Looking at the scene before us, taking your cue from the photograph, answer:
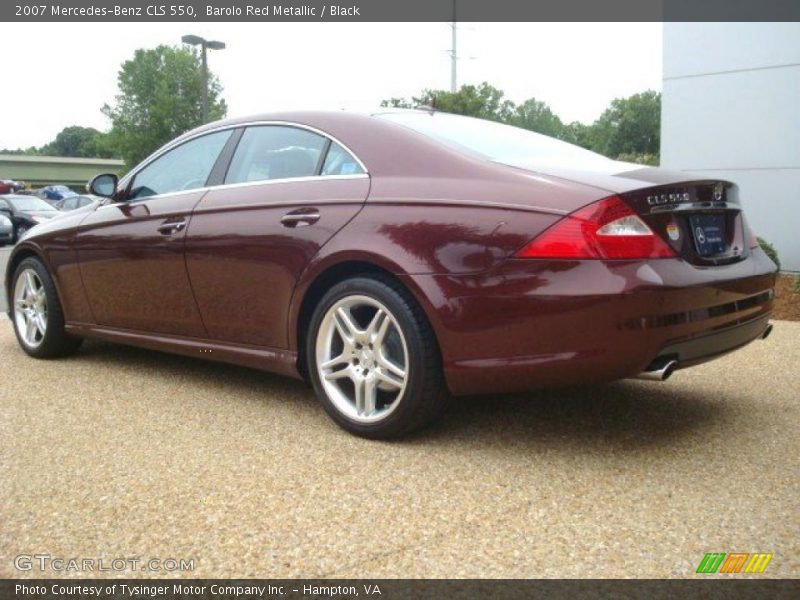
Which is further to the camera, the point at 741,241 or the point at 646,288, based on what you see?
the point at 741,241

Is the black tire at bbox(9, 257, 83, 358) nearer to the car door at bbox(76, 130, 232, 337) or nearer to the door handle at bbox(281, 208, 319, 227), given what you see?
the car door at bbox(76, 130, 232, 337)

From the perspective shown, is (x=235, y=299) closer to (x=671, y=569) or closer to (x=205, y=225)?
(x=205, y=225)

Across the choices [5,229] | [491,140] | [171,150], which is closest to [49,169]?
[5,229]

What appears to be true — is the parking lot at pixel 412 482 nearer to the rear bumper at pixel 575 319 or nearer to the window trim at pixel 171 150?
the rear bumper at pixel 575 319

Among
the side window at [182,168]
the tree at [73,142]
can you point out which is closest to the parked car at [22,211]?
the side window at [182,168]

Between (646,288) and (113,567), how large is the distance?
1966mm

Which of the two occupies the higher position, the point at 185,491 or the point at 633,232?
the point at 633,232

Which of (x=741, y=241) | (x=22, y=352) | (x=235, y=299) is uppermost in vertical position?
(x=741, y=241)

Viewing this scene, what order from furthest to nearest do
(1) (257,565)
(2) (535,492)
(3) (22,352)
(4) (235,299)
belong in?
(3) (22,352) → (4) (235,299) → (2) (535,492) → (1) (257,565)

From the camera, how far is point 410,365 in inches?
130

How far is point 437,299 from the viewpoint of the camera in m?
3.20

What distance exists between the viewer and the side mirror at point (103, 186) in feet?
16.7

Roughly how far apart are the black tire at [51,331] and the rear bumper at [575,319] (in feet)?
10.1

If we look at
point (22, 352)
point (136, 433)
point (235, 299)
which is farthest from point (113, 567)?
point (22, 352)
